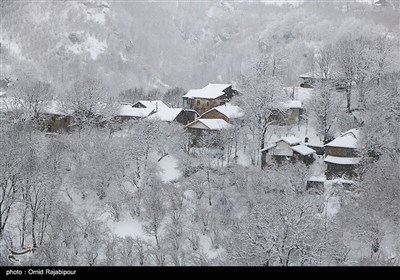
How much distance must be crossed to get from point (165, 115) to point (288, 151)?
49.8 feet

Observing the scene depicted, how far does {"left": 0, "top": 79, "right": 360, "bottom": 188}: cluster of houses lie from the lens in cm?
3941

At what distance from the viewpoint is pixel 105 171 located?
40125 mm

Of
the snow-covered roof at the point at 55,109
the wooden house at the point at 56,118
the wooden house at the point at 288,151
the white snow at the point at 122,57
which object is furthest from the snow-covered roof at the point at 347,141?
the white snow at the point at 122,57

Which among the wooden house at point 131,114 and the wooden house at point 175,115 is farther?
the wooden house at point 131,114

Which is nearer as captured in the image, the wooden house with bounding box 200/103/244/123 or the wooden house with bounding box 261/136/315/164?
the wooden house with bounding box 261/136/315/164

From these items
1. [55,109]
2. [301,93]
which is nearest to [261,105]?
[301,93]

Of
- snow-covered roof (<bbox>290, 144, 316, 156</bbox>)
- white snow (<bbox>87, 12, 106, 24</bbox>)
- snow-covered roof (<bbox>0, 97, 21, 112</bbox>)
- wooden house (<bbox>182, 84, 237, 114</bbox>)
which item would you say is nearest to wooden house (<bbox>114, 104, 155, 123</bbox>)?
wooden house (<bbox>182, 84, 237, 114</bbox>)

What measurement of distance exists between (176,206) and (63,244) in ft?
29.1

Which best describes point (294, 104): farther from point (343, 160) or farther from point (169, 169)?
point (169, 169)

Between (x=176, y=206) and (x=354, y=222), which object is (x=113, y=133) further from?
(x=354, y=222)

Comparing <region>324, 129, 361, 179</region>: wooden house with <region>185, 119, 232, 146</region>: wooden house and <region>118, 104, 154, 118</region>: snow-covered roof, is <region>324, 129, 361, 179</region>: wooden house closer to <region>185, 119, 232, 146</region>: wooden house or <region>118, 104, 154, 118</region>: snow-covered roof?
<region>185, 119, 232, 146</region>: wooden house

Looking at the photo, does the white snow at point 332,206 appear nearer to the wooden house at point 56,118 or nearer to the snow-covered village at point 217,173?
the snow-covered village at point 217,173

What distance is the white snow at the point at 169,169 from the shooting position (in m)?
41.2

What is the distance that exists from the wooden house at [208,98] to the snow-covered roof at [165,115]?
629 centimetres
